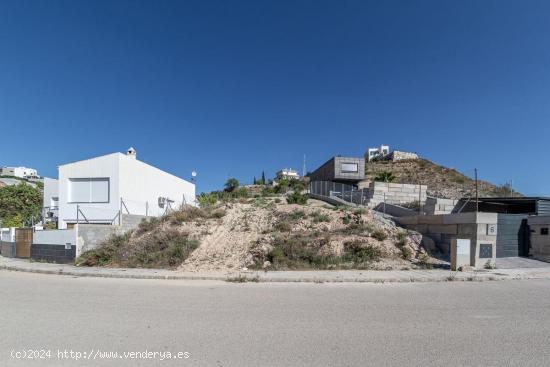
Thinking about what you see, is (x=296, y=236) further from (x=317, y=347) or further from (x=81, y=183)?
(x=81, y=183)

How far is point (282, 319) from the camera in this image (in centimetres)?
617

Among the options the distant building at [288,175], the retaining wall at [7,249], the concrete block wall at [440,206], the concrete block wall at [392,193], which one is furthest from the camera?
the distant building at [288,175]

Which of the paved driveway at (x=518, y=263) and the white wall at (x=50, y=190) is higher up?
the white wall at (x=50, y=190)

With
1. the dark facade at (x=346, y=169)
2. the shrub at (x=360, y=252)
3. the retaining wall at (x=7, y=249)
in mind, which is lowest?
the retaining wall at (x=7, y=249)

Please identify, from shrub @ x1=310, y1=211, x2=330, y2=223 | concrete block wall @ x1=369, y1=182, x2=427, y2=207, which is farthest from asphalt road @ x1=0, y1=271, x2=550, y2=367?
concrete block wall @ x1=369, y1=182, x2=427, y2=207

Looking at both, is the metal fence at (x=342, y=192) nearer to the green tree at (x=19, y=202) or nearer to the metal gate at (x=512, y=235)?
the metal gate at (x=512, y=235)

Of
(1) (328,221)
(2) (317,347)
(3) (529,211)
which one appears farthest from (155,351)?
(3) (529,211)

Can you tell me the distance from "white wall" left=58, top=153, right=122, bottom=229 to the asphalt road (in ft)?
39.8

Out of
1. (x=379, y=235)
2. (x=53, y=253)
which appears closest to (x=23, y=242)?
(x=53, y=253)

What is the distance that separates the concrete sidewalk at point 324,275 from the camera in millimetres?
10875

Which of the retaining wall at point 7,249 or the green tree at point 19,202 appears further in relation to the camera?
the green tree at point 19,202

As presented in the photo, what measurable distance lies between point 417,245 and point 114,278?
13.6m

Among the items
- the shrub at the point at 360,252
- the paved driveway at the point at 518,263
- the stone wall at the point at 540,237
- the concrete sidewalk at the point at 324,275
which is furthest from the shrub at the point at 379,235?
the stone wall at the point at 540,237

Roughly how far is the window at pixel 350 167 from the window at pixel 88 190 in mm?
32836
